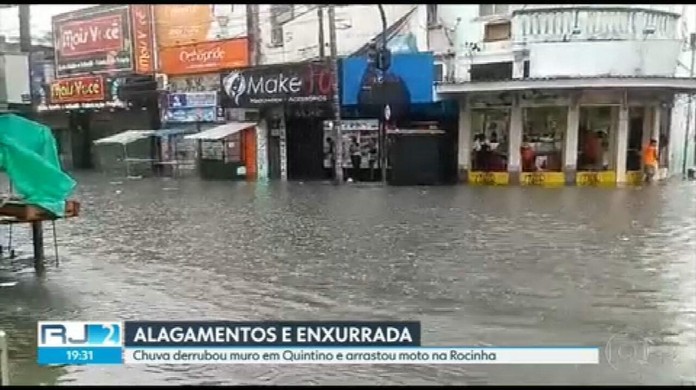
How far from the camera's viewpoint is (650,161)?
2155 centimetres

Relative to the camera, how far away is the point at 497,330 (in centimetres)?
554

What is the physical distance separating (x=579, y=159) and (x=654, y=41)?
3739 mm

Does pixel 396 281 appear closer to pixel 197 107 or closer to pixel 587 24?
pixel 587 24

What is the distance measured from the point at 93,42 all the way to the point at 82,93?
6.78ft

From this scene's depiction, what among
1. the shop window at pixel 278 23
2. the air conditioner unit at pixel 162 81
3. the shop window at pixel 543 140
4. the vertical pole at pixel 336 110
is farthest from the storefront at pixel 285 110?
the shop window at pixel 543 140

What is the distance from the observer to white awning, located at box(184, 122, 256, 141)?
84.4 feet

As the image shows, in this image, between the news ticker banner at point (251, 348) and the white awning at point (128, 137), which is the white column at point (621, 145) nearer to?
the white awning at point (128, 137)

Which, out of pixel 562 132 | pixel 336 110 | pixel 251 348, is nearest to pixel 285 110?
pixel 336 110

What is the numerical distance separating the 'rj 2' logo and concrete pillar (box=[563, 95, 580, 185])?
18537mm

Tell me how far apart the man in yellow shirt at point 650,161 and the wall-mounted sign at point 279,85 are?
9.26 meters

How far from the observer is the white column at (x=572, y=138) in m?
21.6

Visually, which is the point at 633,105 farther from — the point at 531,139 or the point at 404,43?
the point at 404,43

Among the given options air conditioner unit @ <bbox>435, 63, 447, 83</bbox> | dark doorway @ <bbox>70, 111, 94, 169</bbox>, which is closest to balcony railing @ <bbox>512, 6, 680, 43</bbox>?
air conditioner unit @ <bbox>435, 63, 447, 83</bbox>

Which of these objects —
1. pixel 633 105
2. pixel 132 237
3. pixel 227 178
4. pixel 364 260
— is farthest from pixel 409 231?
pixel 227 178
